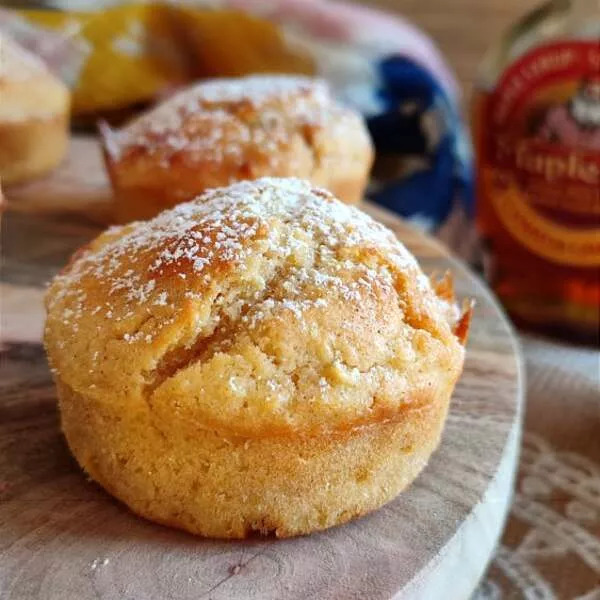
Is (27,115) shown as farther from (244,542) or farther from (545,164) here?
(244,542)

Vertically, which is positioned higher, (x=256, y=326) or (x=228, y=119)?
(x=228, y=119)

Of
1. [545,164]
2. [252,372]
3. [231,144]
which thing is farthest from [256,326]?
[545,164]

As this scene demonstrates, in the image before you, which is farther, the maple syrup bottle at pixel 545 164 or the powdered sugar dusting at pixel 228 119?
the maple syrup bottle at pixel 545 164

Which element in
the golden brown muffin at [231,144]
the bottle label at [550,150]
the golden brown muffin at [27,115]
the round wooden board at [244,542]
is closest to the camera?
the round wooden board at [244,542]

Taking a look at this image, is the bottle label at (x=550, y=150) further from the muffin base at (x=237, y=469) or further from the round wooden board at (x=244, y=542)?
the muffin base at (x=237, y=469)

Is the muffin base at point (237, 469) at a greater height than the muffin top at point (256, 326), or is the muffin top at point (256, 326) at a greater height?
the muffin top at point (256, 326)

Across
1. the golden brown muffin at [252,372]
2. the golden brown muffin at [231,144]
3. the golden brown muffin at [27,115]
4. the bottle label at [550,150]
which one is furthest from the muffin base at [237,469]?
the golden brown muffin at [27,115]

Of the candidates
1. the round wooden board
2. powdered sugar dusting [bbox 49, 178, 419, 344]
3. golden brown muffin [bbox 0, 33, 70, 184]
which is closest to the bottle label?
the round wooden board
